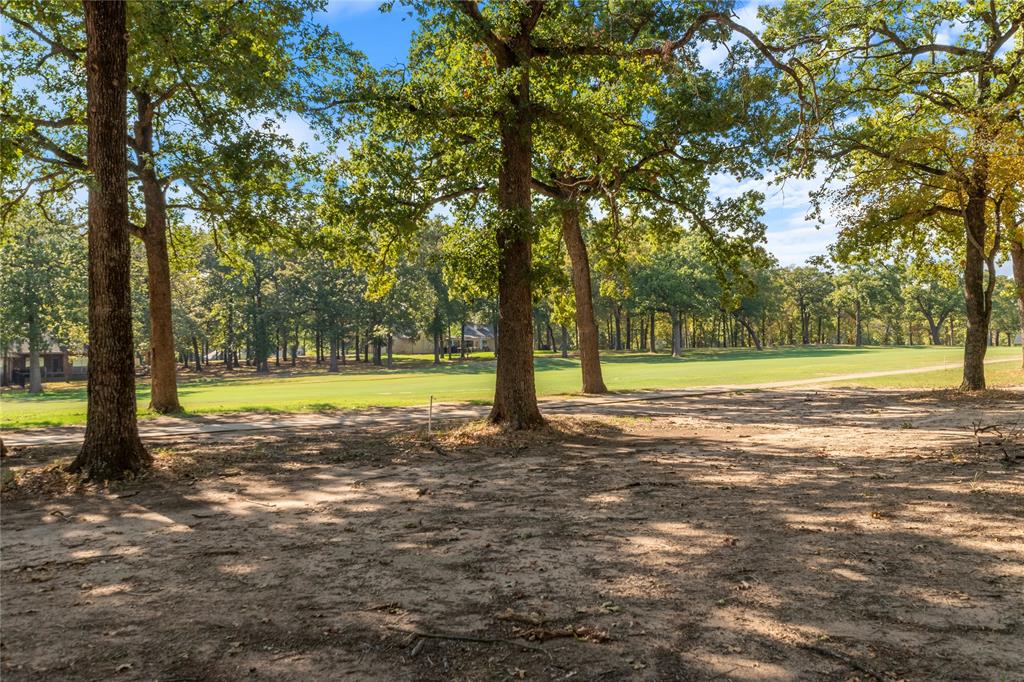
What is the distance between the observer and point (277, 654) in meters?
3.57

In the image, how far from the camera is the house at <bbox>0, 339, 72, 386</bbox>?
48.2m

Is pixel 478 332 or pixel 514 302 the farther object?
pixel 478 332

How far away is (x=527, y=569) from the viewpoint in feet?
16.3

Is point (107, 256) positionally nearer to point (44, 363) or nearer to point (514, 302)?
point (514, 302)

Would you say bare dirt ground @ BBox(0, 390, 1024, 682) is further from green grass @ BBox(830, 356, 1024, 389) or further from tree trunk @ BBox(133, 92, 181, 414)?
green grass @ BBox(830, 356, 1024, 389)

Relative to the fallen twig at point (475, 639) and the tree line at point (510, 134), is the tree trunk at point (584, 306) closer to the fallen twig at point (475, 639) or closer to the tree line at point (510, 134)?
the tree line at point (510, 134)

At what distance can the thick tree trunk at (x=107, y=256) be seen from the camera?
9.02m

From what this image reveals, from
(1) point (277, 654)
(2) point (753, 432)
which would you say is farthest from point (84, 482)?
(2) point (753, 432)

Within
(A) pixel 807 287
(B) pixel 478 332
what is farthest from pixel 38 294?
(A) pixel 807 287

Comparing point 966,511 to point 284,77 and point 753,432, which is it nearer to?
point 753,432

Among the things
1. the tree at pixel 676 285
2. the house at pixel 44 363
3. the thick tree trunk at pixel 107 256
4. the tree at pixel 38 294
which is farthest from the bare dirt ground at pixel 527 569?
the tree at pixel 676 285

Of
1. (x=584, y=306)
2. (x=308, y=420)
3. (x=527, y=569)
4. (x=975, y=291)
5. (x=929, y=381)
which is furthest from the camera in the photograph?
(x=929, y=381)

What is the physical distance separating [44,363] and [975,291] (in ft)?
195

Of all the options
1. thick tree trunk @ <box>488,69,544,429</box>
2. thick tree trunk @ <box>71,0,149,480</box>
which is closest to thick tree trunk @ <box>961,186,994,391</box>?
thick tree trunk @ <box>488,69,544,429</box>
